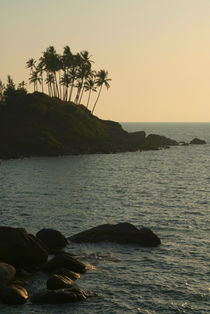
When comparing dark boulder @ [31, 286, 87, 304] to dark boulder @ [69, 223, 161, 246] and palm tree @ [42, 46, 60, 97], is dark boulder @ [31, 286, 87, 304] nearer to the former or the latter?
dark boulder @ [69, 223, 161, 246]

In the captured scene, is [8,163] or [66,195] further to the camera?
[8,163]

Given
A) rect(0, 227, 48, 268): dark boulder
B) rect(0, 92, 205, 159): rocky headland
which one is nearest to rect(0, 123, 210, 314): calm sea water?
rect(0, 227, 48, 268): dark boulder

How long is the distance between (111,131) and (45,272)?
114317mm

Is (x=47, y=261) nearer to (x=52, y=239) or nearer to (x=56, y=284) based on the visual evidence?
(x=52, y=239)

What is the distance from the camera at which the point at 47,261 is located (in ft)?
95.6

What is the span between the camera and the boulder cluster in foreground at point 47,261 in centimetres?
2331

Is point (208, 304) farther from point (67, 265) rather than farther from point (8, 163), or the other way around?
point (8, 163)

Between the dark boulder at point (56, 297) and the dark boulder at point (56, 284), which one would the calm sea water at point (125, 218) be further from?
the dark boulder at point (56, 284)

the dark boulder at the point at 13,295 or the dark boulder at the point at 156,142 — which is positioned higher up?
the dark boulder at the point at 156,142

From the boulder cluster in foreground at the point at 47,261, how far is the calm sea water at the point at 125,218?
678mm

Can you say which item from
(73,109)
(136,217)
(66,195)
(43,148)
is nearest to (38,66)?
(73,109)

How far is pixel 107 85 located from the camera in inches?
5689

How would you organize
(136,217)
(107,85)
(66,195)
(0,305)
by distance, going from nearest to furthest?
(0,305), (136,217), (66,195), (107,85)

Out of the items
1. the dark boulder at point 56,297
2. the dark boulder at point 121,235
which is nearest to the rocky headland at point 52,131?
the dark boulder at point 121,235
